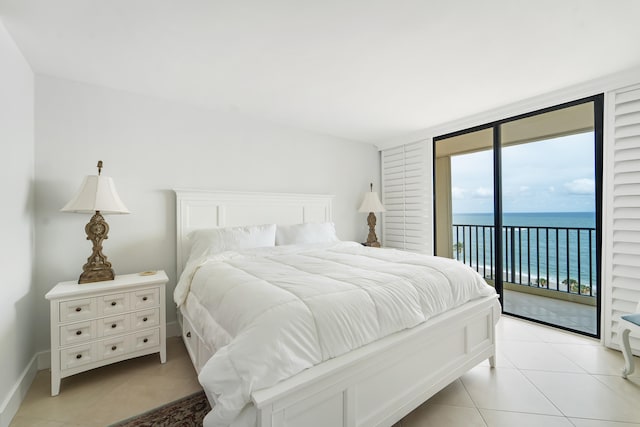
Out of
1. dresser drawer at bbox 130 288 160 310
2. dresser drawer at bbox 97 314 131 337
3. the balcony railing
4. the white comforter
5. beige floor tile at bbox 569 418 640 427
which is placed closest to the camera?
the white comforter

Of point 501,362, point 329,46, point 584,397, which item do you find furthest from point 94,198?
point 584,397

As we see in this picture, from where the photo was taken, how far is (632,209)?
89.8 inches

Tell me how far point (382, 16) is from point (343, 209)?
2.82 meters

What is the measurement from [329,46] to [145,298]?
2.35 m

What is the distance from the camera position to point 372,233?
417 cm

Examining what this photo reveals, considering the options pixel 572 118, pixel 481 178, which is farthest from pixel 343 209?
pixel 572 118

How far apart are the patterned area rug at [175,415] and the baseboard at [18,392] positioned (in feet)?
1.98

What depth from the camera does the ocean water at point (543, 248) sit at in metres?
3.62

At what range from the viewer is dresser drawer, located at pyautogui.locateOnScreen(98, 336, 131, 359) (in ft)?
6.52

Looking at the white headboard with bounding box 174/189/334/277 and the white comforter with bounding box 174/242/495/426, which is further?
the white headboard with bounding box 174/189/334/277

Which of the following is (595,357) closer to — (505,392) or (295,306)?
(505,392)

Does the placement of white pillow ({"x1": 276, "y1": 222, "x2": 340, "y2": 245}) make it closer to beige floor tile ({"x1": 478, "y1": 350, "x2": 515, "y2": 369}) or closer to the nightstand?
the nightstand

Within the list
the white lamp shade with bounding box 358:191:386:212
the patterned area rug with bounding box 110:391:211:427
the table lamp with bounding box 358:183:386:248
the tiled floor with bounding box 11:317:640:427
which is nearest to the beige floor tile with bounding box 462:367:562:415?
the tiled floor with bounding box 11:317:640:427

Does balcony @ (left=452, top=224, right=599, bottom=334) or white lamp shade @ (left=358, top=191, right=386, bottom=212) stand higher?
white lamp shade @ (left=358, top=191, right=386, bottom=212)
